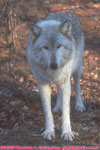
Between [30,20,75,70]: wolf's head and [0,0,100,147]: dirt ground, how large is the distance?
4.16ft

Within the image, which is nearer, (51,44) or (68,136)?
(51,44)

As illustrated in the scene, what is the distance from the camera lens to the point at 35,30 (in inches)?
158

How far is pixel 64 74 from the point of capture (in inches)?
167

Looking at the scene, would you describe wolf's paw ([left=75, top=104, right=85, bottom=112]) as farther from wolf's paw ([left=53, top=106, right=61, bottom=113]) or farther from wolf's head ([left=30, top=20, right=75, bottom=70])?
wolf's head ([left=30, top=20, right=75, bottom=70])

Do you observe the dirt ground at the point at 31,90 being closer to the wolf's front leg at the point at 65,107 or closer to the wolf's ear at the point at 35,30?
the wolf's front leg at the point at 65,107

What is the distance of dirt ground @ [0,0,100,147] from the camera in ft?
14.1

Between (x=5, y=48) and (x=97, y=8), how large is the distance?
5.55 meters

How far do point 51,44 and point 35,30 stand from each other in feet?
1.36

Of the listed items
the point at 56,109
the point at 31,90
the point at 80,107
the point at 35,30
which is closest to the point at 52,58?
the point at 35,30

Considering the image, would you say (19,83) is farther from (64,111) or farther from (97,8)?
(97,8)

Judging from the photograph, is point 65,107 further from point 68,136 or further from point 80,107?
point 80,107

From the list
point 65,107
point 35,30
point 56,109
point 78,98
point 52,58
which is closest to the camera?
point 52,58

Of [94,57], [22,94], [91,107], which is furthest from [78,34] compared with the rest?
[94,57]

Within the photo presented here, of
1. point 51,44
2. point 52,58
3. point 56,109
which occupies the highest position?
point 51,44
